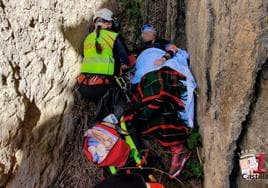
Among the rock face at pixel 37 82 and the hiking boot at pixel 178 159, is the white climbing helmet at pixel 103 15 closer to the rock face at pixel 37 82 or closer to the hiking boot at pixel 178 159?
the rock face at pixel 37 82

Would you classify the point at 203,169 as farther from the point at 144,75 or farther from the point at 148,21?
the point at 148,21

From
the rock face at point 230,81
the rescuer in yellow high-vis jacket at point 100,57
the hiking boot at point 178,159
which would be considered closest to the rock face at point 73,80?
the rock face at point 230,81

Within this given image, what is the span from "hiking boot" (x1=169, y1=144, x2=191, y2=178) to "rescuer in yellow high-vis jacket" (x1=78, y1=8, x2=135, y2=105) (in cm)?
97

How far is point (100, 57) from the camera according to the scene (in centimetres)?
432

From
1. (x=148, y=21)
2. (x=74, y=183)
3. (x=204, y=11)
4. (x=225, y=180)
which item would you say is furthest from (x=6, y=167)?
(x=148, y=21)

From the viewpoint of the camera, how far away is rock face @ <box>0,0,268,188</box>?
9.19 feet

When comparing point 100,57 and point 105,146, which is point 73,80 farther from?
point 105,146

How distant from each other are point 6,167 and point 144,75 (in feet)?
5.47

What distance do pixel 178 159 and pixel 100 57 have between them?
4.33 ft

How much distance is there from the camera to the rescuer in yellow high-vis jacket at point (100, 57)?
14.2ft

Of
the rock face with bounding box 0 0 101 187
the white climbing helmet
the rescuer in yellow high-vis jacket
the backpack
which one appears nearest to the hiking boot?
the backpack

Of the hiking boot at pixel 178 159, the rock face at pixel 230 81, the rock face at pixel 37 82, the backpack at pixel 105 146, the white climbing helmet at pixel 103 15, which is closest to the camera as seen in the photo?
the rock face at pixel 230 81

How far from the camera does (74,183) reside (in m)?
4.39

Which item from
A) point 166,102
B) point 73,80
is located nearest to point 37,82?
point 73,80
